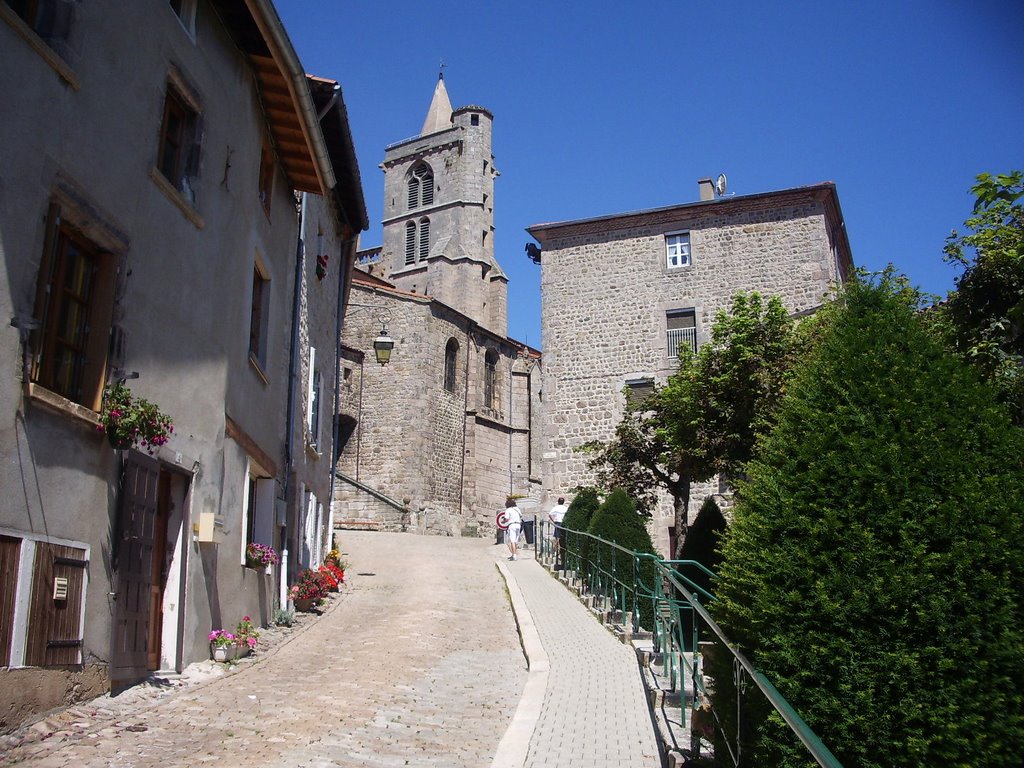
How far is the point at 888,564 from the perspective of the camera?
3.99 metres

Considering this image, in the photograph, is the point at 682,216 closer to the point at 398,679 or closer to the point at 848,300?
the point at 398,679

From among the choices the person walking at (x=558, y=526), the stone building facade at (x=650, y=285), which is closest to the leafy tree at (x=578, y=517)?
the person walking at (x=558, y=526)

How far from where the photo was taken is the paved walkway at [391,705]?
575 centimetres

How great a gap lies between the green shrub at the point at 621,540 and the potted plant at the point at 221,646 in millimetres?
5256

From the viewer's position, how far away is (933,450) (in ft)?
13.5

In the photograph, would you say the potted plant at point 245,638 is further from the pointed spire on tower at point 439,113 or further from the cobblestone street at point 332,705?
the pointed spire on tower at point 439,113

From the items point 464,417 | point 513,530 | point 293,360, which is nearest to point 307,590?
point 293,360

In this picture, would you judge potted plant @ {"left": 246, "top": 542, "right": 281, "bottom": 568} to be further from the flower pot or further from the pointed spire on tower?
the pointed spire on tower

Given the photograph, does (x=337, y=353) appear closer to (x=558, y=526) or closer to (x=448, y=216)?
(x=558, y=526)

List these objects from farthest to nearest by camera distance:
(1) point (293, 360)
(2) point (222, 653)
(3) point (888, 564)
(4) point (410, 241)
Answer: (4) point (410, 241) < (1) point (293, 360) < (2) point (222, 653) < (3) point (888, 564)

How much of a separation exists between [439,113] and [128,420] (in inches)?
2133

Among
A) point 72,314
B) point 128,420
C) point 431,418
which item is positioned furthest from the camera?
point 431,418

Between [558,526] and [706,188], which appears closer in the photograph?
[558,526]

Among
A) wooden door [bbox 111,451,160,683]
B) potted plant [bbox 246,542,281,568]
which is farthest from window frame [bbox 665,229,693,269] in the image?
wooden door [bbox 111,451,160,683]
